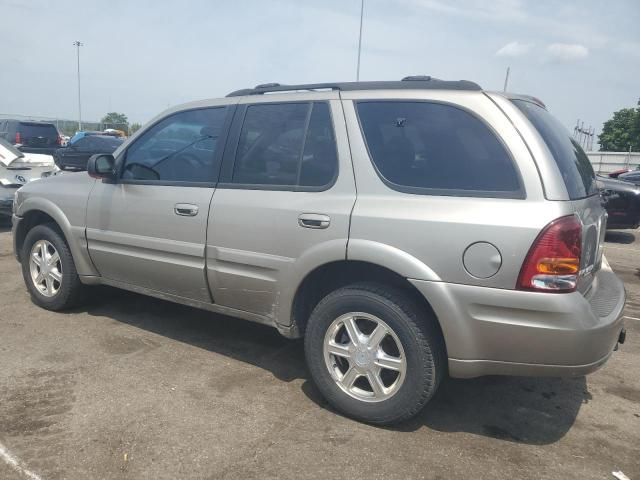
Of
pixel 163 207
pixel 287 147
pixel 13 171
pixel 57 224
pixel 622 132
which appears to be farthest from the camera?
pixel 622 132

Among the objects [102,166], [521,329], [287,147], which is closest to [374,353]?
[521,329]

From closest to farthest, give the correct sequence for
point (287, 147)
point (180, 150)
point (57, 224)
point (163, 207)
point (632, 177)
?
point (287, 147) < point (163, 207) < point (180, 150) < point (57, 224) < point (632, 177)

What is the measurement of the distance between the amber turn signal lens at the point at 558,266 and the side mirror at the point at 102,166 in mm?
3040

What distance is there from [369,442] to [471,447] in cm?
53

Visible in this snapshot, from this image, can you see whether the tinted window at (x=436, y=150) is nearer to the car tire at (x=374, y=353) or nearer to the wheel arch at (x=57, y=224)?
the car tire at (x=374, y=353)

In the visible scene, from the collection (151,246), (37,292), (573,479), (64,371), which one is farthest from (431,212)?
(37,292)

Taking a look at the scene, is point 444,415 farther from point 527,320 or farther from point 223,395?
point 223,395

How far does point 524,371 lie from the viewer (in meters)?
2.70

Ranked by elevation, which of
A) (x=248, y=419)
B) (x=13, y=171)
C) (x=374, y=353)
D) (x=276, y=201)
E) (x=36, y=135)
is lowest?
(x=248, y=419)

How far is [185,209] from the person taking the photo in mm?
3633

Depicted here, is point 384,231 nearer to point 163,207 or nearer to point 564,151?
point 564,151

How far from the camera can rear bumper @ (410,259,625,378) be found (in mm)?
2541

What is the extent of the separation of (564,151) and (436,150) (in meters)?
0.71

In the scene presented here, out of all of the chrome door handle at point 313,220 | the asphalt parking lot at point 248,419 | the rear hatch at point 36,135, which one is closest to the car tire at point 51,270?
the asphalt parking lot at point 248,419
